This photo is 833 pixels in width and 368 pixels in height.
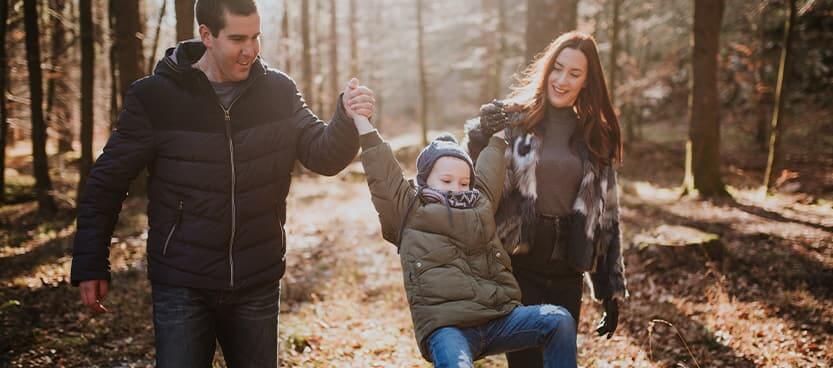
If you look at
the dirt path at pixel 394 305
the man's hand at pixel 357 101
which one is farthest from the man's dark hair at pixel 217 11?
the dirt path at pixel 394 305

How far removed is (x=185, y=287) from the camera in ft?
9.82

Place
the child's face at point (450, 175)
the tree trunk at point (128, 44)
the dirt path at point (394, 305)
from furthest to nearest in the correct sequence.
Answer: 1. the tree trunk at point (128, 44)
2. the dirt path at point (394, 305)
3. the child's face at point (450, 175)

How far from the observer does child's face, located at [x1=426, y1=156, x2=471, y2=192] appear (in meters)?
3.36

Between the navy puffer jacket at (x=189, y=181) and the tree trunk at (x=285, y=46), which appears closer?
the navy puffer jacket at (x=189, y=181)

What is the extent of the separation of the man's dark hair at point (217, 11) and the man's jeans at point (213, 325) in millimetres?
1370

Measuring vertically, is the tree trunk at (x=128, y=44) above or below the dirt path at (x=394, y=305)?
above

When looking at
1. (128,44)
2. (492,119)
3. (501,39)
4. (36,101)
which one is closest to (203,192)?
(492,119)

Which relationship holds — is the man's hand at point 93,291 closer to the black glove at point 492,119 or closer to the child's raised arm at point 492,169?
the child's raised arm at point 492,169

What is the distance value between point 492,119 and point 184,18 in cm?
596

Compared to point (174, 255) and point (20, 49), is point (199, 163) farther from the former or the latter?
point (20, 49)

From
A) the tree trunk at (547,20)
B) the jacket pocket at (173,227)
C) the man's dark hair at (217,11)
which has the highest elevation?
the tree trunk at (547,20)

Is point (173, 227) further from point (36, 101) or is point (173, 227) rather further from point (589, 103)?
point (36, 101)

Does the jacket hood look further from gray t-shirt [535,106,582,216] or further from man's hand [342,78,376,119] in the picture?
gray t-shirt [535,106,582,216]

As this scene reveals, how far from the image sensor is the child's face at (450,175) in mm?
3355
